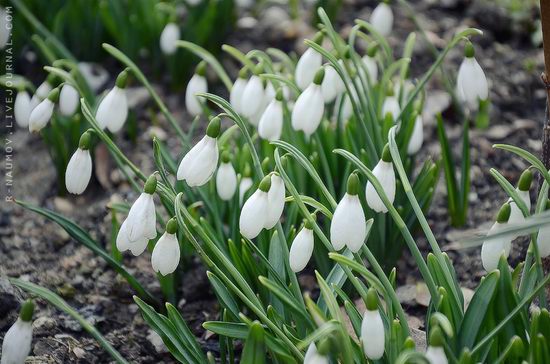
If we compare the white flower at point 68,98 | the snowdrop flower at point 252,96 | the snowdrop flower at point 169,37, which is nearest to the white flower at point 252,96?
the snowdrop flower at point 252,96

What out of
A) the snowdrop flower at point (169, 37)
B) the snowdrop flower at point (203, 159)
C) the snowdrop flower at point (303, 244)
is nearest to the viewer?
the snowdrop flower at point (303, 244)

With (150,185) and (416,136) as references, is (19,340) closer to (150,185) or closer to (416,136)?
(150,185)

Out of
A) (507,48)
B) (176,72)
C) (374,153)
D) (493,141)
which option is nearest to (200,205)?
(374,153)

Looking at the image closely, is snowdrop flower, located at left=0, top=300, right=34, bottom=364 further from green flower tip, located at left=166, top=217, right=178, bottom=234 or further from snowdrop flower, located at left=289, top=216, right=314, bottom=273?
snowdrop flower, located at left=289, top=216, right=314, bottom=273

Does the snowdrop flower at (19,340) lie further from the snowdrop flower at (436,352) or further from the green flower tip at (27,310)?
the snowdrop flower at (436,352)

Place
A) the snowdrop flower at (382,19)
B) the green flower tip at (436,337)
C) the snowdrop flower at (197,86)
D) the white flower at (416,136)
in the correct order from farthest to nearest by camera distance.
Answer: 1. the snowdrop flower at (382,19)
2. the snowdrop flower at (197,86)
3. the white flower at (416,136)
4. the green flower tip at (436,337)

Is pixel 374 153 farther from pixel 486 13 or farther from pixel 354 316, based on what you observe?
pixel 486 13
